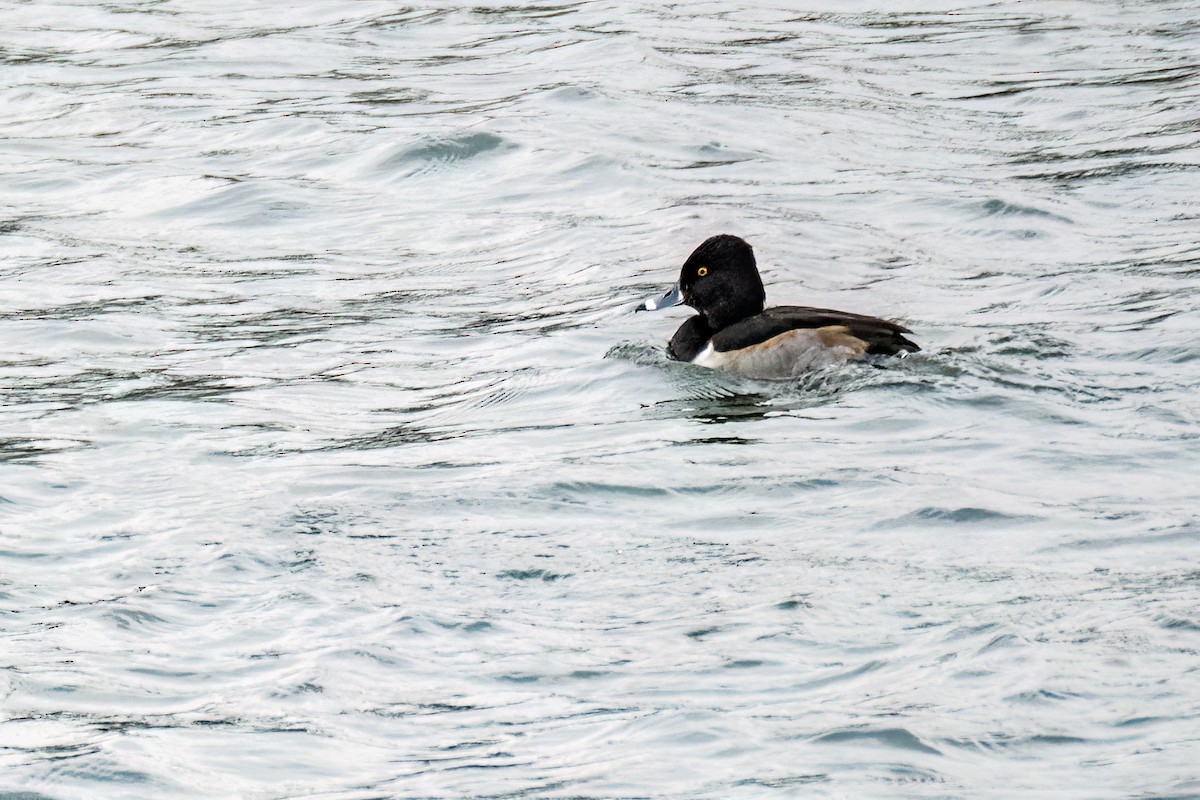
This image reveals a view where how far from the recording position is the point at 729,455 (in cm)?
789

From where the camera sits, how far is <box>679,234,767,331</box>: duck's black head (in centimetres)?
955

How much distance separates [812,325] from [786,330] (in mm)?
133

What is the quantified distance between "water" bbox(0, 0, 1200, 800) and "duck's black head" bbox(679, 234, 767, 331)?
15.8 inches

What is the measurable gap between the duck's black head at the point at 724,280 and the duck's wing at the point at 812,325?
277 millimetres

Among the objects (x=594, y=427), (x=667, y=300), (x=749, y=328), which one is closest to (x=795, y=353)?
(x=749, y=328)

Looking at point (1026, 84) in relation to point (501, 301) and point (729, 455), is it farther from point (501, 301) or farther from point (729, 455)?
point (729, 455)

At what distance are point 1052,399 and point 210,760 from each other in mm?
4380

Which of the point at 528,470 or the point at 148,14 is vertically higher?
the point at 148,14

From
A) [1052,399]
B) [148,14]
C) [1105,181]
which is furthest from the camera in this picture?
[148,14]

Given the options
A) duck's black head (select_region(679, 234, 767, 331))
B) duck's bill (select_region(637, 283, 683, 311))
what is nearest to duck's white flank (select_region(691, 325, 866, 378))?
duck's black head (select_region(679, 234, 767, 331))

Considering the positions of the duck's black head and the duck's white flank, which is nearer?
the duck's white flank

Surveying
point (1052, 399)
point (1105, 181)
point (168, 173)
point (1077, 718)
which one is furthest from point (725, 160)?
point (1077, 718)

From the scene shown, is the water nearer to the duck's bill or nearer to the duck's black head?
the duck's bill

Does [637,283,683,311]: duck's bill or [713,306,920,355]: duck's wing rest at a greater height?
[637,283,683,311]: duck's bill
